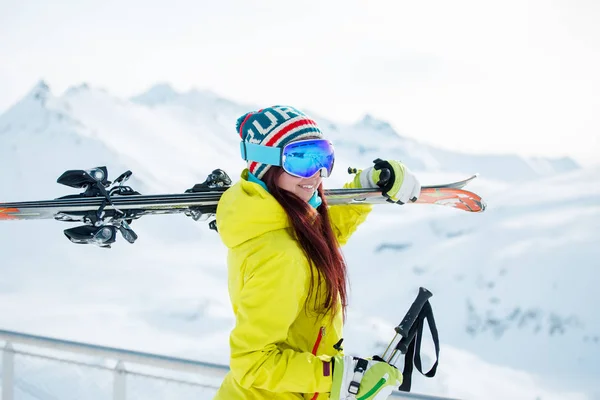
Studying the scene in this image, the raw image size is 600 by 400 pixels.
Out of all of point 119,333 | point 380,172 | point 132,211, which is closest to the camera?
point 132,211

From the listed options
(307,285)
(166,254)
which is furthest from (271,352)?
(166,254)

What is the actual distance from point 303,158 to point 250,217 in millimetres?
258

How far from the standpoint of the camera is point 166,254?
16.1 metres

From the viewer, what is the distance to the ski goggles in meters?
1.57

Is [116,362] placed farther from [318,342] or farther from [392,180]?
[392,180]

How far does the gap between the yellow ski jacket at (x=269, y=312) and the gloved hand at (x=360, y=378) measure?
0.03 meters

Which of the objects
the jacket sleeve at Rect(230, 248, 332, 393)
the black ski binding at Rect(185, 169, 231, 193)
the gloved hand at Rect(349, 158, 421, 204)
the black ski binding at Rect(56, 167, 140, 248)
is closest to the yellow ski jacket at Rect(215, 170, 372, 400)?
the jacket sleeve at Rect(230, 248, 332, 393)

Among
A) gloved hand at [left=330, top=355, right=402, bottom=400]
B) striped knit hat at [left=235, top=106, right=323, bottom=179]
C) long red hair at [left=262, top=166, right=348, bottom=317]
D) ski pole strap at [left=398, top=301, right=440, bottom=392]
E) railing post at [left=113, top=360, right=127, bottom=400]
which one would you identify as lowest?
gloved hand at [left=330, top=355, right=402, bottom=400]

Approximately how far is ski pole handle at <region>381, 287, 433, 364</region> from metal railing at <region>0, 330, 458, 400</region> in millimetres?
306

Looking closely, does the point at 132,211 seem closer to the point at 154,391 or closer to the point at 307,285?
the point at 307,285

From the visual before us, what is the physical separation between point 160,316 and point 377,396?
1113cm

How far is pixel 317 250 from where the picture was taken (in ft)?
4.87

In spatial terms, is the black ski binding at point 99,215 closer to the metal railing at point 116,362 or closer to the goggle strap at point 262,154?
the goggle strap at point 262,154

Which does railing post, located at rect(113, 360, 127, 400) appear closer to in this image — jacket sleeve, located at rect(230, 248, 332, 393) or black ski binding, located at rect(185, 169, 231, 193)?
black ski binding, located at rect(185, 169, 231, 193)
